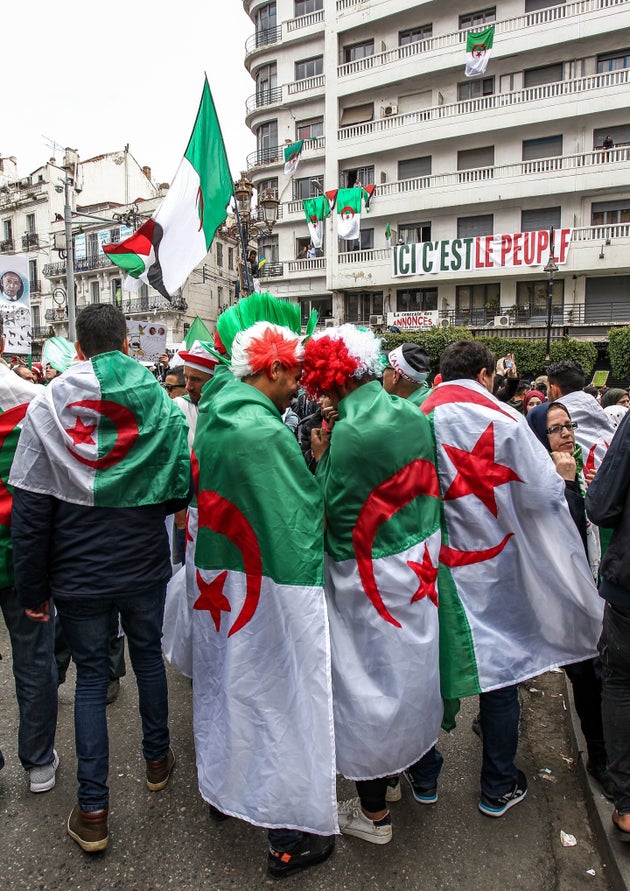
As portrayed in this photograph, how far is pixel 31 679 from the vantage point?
112 inches

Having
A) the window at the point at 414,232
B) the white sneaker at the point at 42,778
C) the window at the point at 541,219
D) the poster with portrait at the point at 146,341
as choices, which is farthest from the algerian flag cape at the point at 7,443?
the window at the point at 414,232

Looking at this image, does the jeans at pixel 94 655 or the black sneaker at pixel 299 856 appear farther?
the jeans at pixel 94 655

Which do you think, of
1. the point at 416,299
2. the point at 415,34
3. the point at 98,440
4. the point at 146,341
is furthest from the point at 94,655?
the point at 415,34

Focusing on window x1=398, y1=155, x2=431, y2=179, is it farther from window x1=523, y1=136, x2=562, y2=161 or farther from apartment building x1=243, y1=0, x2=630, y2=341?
window x1=523, y1=136, x2=562, y2=161

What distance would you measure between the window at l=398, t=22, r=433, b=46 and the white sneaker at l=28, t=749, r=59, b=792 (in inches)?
1260

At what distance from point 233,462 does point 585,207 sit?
89.7ft

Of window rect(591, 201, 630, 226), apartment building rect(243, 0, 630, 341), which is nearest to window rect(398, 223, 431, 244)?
apartment building rect(243, 0, 630, 341)

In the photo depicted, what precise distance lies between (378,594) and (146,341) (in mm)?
12908

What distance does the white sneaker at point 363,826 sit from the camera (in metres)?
2.52

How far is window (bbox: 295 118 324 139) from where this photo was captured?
3064 cm

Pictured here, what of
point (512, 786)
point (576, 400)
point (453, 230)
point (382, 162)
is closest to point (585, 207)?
point (453, 230)

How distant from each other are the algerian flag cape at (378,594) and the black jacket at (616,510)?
26.9 inches

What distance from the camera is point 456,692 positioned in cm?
252

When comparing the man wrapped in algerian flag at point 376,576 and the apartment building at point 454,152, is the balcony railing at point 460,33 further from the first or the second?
the man wrapped in algerian flag at point 376,576
